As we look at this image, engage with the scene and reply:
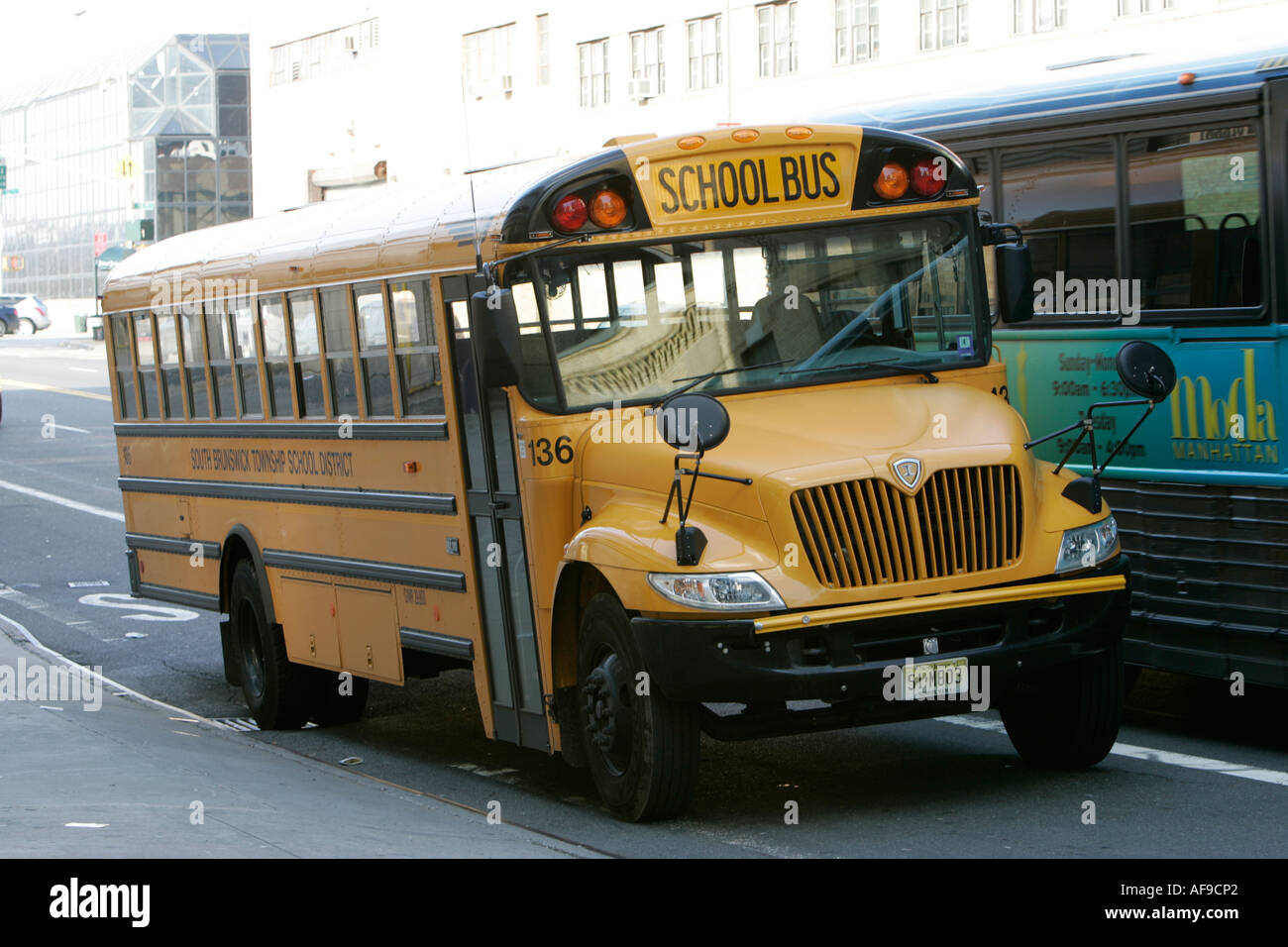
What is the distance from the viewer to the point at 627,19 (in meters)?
48.6

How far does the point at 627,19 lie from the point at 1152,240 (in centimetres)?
4077

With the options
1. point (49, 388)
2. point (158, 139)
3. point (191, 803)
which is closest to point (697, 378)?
point (191, 803)

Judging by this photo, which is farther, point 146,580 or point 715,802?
point 146,580

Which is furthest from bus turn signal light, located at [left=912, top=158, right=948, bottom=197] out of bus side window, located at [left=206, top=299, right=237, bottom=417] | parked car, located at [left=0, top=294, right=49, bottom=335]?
parked car, located at [left=0, top=294, right=49, bottom=335]

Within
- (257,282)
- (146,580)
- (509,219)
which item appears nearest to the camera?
(509,219)

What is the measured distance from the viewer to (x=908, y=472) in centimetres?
724

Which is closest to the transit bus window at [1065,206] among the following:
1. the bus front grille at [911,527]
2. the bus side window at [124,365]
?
the bus front grille at [911,527]

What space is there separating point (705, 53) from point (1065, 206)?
3742cm

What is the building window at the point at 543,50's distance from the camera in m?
51.4

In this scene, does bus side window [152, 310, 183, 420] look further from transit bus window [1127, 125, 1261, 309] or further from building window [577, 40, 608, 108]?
building window [577, 40, 608, 108]

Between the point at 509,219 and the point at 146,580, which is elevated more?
the point at 509,219

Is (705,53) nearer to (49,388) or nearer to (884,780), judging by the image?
(49,388)
